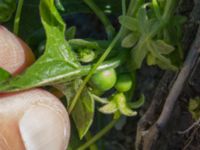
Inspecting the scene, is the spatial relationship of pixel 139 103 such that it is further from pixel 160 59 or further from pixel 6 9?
pixel 6 9

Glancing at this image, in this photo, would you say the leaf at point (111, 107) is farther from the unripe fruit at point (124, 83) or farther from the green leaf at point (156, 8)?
the green leaf at point (156, 8)

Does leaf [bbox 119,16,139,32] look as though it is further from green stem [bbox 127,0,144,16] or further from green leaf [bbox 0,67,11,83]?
green leaf [bbox 0,67,11,83]

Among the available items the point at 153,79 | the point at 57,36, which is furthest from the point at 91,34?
the point at 57,36

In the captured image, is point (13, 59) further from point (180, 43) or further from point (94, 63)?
point (180, 43)

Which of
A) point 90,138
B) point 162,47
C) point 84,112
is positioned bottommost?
point 90,138

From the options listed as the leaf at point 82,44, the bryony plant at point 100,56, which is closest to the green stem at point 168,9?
the bryony plant at point 100,56

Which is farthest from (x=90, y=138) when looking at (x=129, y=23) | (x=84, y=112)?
(x=129, y=23)

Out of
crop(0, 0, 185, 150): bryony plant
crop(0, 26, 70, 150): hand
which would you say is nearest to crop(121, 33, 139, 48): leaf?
crop(0, 0, 185, 150): bryony plant
